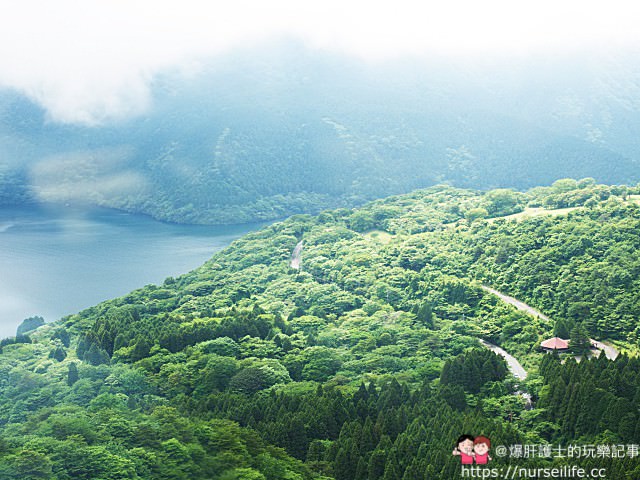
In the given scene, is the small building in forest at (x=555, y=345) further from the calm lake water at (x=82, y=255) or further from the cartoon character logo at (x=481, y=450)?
the calm lake water at (x=82, y=255)

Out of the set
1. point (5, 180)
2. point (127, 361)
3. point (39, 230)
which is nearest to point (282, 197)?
point (39, 230)

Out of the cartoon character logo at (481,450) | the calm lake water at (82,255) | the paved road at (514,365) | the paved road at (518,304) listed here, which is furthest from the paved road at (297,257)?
the cartoon character logo at (481,450)

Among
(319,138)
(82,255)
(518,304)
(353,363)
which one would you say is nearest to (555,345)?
(518,304)

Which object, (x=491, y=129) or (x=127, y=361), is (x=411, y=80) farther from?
(x=127, y=361)

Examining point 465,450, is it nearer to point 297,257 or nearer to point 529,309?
point 529,309

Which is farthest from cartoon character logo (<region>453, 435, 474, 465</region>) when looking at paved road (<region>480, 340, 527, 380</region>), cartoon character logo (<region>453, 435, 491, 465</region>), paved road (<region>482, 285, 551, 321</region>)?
paved road (<region>482, 285, 551, 321</region>)

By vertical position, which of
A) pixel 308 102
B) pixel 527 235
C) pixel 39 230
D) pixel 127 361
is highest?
pixel 308 102
